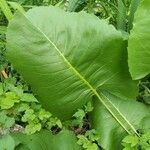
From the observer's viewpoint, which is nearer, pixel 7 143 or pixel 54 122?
pixel 7 143

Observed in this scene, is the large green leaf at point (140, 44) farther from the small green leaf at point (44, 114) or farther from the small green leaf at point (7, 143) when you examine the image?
the small green leaf at point (7, 143)

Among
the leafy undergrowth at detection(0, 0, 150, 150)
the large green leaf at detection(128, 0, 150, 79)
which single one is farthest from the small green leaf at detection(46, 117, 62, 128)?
the large green leaf at detection(128, 0, 150, 79)

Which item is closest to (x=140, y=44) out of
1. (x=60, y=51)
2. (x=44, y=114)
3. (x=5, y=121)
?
(x=60, y=51)

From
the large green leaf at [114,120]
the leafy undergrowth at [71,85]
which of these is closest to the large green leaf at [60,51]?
the leafy undergrowth at [71,85]

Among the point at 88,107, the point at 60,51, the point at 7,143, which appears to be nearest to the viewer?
the point at 7,143

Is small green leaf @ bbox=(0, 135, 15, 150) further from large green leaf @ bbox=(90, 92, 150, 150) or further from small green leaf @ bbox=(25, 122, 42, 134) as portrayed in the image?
large green leaf @ bbox=(90, 92, 150, 150)

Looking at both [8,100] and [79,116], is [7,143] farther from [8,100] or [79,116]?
[79,116]
